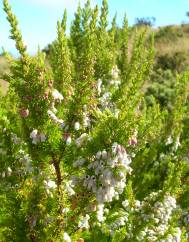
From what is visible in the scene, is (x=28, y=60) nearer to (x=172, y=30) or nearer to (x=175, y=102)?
(x=175, y=102)

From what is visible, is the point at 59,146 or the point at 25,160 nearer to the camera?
the point at 59,146

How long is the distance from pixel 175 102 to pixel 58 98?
13.4 feet

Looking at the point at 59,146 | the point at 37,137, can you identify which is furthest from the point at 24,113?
the point at 59,146

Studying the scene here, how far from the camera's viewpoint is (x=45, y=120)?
609 centimetres

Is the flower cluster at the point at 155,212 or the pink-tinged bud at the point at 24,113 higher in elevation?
the pink-tinged bud at the point at 24,113

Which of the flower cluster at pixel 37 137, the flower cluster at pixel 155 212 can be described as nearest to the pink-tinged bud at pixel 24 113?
the flower cluster at pixel 37 137

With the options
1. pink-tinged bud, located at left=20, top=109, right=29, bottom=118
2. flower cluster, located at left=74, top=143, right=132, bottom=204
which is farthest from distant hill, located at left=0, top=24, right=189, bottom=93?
flower cluster, located at left=74, top=143, right=132, bottom=204

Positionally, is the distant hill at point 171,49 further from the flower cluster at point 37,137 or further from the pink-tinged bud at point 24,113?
the flower cluster at point 37,137

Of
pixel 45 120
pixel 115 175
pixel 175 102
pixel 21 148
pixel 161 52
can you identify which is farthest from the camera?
pixel 161 52

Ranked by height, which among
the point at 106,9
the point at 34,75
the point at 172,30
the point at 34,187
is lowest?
the point at 34,187

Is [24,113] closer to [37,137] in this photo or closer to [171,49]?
[37,137]

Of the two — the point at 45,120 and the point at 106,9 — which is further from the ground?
the point at 106,9

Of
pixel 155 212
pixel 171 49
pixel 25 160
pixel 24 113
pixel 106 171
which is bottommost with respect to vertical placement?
pixel 106 171

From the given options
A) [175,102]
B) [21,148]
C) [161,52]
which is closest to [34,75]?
[21,148]
